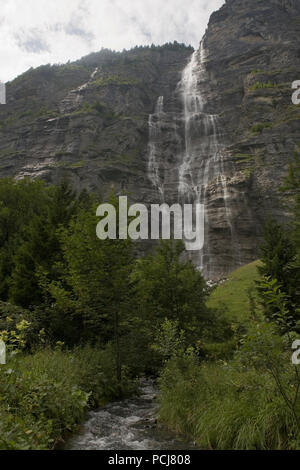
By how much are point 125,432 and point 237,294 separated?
26900 millimetres

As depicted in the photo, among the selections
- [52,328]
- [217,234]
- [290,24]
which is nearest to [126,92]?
[290,24]

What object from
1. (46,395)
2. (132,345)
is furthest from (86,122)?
(46,395)

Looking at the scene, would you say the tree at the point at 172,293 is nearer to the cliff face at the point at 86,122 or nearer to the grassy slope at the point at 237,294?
the grassy slope at the point at 237,294

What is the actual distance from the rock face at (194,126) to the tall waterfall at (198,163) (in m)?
0.23

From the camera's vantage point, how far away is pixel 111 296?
10906mm

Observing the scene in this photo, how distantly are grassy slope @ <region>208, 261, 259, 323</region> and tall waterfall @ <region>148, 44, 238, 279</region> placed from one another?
8.45 metres

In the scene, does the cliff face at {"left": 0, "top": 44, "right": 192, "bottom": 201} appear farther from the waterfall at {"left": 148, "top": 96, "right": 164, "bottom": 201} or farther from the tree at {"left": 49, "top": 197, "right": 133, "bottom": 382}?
the tree at {"left": 49, "top": 197, "right": 133, "bottom": 382}

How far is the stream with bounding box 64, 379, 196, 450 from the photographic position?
6.46 metres

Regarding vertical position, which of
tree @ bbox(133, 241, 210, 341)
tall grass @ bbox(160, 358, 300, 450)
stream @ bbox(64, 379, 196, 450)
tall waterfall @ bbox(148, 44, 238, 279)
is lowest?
stream @ bbox(64, 379, 196, 450)

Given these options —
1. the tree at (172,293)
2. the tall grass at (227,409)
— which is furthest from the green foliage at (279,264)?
the tall grass at (227,409)

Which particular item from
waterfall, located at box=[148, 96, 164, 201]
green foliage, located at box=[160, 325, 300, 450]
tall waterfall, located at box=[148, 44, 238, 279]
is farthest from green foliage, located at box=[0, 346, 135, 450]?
waterfall, located at box=[148, 96, 164, 201]

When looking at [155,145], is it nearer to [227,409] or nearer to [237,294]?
[237,294]

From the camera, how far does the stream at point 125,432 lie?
6.46m

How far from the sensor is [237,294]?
32688 mm
